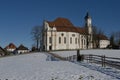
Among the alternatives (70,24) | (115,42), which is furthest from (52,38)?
(115,42)

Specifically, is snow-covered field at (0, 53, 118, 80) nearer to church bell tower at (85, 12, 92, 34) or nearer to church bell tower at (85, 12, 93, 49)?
church bell tower at (85, 12, 93, 49)

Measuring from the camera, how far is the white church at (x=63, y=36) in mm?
103062

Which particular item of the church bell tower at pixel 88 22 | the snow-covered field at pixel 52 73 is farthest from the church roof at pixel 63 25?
the snow-covered field at pixel 52 73

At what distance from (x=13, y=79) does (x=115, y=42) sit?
124 m

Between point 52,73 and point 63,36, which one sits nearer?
point 52,73

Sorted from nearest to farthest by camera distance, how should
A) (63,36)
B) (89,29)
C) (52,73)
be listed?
(52,73) < (63,36) < (89,29)

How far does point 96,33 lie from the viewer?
11319cm

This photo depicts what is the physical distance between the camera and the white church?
103062 millimetres

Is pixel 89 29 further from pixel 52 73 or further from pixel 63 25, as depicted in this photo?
pixel 52 73

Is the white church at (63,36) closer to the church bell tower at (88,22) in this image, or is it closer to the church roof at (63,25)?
the church roof at (63,25)

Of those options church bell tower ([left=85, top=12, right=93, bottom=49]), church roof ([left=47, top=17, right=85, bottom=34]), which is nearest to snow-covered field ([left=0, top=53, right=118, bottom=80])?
church roof ([left=47, top=17, right=85, bottom=34])

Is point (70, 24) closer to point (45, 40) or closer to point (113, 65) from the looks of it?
point (45, 40)

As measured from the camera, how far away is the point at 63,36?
348 ft

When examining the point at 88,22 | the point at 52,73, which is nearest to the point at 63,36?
the point at 88,22
